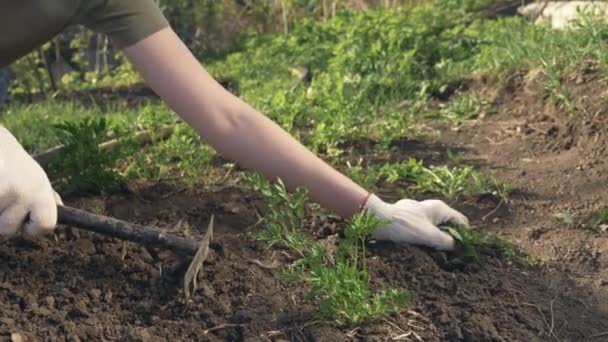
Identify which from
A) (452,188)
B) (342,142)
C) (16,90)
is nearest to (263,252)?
(452,188)

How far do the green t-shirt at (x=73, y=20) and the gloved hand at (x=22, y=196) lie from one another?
0.50 metres

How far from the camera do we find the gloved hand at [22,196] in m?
2.28

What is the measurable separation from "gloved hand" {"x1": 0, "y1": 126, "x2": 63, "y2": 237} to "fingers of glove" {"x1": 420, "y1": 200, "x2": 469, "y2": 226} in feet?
3.56

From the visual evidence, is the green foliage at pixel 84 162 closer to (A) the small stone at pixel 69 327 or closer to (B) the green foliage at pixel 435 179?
(B) the green foliage at pixel 435 179

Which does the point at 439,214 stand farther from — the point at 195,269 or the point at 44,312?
the point at 44,312

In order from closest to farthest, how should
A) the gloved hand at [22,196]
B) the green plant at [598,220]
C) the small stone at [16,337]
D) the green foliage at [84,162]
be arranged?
the small stone at [16,337] < the gloved hand at [22,196] < the green plant at [598,220] < the green foliage at [84,162]

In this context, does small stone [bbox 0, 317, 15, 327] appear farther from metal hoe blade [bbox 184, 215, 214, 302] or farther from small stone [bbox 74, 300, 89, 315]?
metal hoe blade [bbox 184, 215, 214, 302]

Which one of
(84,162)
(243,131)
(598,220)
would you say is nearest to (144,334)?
(243,131)

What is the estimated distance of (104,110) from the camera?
641 centimetres

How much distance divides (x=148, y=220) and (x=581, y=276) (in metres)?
1.40

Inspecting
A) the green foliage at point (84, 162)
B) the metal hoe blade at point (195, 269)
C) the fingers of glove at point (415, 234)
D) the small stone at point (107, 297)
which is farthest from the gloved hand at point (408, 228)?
the green foliage at point (84, 162)

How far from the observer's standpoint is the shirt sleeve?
9.10 ft

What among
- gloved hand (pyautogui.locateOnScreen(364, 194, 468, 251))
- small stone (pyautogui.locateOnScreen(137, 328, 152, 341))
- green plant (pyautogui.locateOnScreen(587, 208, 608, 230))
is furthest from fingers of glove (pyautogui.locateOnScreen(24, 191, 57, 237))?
green plant (pyautogui.locateOnScreen(587, 208, 608, 230))

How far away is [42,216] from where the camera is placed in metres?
2.31
